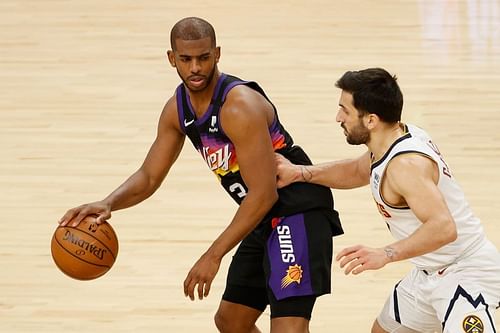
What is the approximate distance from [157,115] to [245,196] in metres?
4.79

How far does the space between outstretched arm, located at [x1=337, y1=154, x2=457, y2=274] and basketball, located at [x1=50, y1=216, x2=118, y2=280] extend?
1078 mm

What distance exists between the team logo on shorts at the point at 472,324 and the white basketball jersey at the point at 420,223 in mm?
231

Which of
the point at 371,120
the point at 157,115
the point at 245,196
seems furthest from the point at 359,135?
the point at 157,115

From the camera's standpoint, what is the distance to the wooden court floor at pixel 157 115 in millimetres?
5809

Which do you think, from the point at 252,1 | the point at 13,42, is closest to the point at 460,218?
the point at 13,42

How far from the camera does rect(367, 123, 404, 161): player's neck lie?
3.98 metres

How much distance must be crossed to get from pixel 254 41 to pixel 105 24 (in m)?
1.89

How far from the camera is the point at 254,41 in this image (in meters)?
11.2

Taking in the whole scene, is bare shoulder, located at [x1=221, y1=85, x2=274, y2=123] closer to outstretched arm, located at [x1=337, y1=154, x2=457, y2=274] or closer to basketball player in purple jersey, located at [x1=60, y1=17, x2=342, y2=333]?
basketball player in purple jersey, located at [x1=60, y1=17, x2=342, y2=333]

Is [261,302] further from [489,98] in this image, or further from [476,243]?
[489,98]

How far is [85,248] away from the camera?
4355 millimetres

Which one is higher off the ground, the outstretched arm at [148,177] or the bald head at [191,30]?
the bald head at [191,30]

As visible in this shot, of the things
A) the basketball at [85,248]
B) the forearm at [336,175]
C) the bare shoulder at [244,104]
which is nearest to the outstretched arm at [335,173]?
the forearm at [336,175]

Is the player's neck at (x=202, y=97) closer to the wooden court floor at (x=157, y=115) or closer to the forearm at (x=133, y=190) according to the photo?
the forearm at (x=133, y=190)
